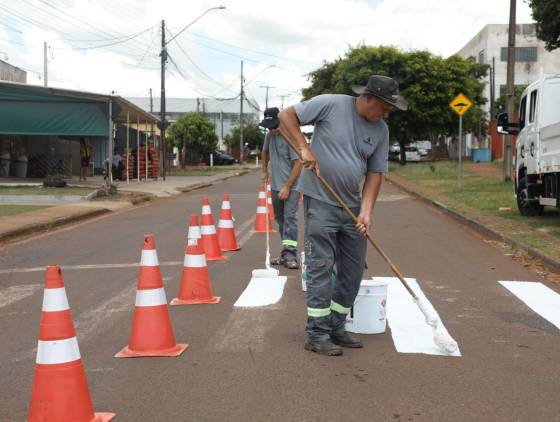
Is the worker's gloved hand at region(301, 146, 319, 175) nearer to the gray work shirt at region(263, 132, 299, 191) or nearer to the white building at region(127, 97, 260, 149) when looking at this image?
the gray work shirt at region(263, 132, 299, 191)

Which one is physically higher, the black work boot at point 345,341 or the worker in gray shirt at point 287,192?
the worker in gray shirt at point 287,192

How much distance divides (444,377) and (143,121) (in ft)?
105

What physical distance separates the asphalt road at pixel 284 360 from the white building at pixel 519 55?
56934 millimetres

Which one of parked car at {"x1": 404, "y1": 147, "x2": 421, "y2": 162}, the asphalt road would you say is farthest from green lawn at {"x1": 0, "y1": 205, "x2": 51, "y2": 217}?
parked car at {"x1": 404, "y1": 147, "x2": 421, "y2": 162}

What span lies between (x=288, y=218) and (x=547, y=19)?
55.0ft

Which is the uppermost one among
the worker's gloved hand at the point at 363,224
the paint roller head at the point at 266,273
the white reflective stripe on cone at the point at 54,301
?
the worker's gloved hand at the point at 363,224

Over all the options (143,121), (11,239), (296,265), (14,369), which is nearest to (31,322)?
(14,369)

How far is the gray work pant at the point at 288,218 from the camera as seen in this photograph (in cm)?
927

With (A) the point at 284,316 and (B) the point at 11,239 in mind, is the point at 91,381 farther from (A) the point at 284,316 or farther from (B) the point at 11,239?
(B) the point at 11,239

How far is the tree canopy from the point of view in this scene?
4584 centimetres

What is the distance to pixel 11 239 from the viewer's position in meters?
13.4

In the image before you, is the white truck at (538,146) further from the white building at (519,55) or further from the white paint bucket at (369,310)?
the white building at (519,55)

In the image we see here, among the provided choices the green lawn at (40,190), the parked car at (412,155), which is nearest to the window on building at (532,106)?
the green lawn at (40,190)

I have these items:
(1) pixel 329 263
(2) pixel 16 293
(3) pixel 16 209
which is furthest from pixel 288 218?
(3) pixel 16 209
